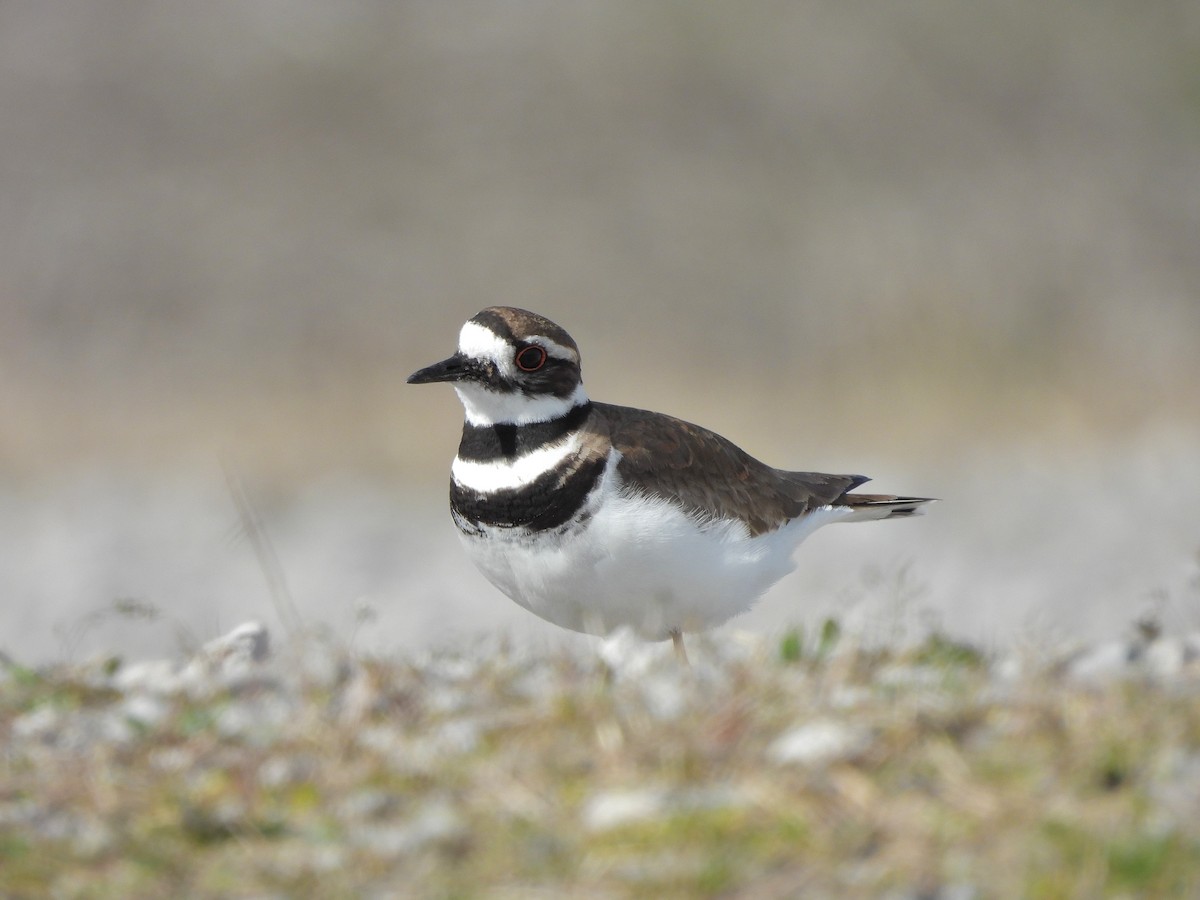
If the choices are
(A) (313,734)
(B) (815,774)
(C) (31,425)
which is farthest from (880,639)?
(C) (31,425)

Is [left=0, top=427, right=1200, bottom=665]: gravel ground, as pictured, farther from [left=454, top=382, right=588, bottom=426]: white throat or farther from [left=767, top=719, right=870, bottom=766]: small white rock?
[left=767, top=719, right=870, bottom=766]: small white rock

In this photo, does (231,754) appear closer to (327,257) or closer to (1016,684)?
(1016,684)

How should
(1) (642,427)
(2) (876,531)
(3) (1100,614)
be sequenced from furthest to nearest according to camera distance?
(2) (876,531)
(3) (1100,614)
(1) (642,427)

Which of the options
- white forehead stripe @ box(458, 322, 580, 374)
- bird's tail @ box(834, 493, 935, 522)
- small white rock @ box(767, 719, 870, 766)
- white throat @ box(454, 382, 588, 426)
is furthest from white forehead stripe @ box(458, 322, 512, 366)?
small white rock @ box(767, 719, 870, 766)

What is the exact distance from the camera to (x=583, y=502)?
5.22 m

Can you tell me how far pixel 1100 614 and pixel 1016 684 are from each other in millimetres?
8309

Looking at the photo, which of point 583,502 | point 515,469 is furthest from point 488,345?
point 583,502

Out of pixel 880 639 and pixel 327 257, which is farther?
pixel 327 257

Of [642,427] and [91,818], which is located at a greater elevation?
[642,427]

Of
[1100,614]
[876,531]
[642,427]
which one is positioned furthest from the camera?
[876,531]

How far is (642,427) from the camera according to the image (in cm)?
574

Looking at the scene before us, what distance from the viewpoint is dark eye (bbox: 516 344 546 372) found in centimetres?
552

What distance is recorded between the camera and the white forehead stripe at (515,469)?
530 centimetres

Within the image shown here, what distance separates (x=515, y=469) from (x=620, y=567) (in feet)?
1.62
